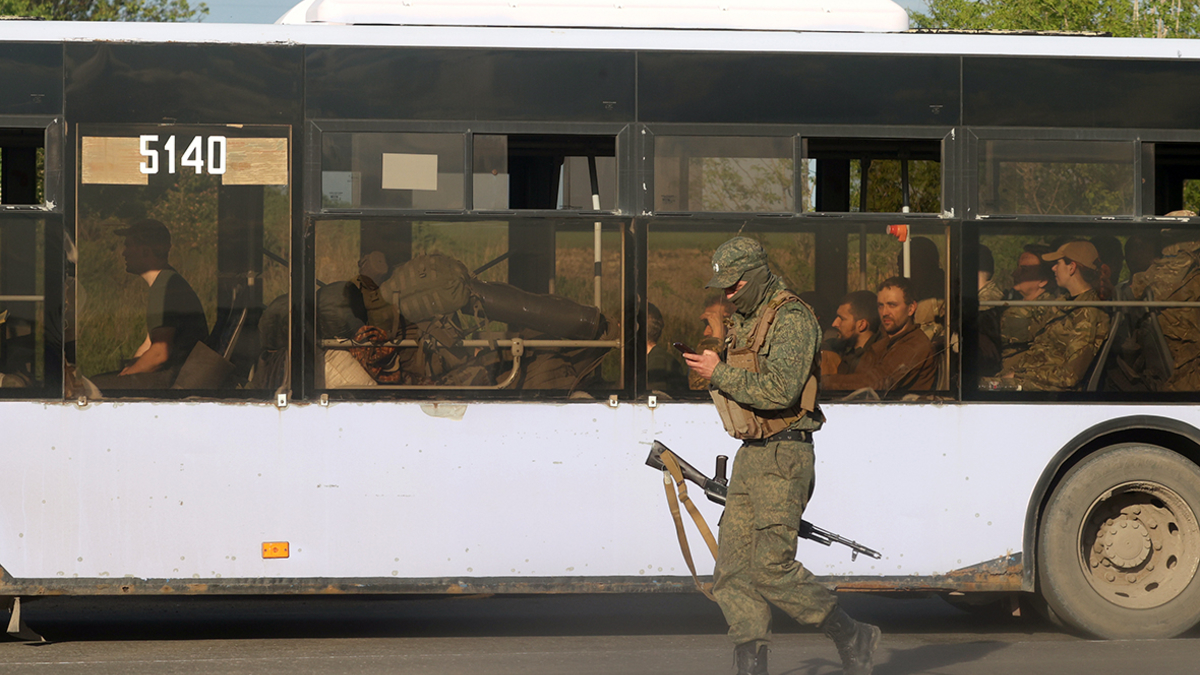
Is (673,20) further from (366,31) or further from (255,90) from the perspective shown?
(255,90)

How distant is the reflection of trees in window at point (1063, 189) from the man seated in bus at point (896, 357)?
0.65 meters

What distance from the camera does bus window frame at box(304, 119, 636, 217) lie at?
6.60 metres

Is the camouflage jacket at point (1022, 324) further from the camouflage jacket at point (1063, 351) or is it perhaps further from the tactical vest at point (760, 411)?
the tactical vest at point (760, 411)

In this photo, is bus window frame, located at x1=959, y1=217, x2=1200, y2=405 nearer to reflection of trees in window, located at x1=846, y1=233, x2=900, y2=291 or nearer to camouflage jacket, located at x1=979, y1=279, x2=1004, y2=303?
camouflage jacket, located at x1=979, y1=279, x2=1004, y2=303

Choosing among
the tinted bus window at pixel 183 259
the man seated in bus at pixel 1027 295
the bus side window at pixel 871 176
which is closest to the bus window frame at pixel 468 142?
the tinted bus window at pixel 183 259

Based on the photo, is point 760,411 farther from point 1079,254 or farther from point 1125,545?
point 1125,545

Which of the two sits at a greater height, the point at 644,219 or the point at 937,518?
the point at 644,219

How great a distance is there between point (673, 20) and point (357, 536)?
122 inches

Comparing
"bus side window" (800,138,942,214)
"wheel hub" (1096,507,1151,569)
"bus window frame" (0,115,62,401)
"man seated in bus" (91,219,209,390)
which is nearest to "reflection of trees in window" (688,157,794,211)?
"bus side window" (800,138,942,214)

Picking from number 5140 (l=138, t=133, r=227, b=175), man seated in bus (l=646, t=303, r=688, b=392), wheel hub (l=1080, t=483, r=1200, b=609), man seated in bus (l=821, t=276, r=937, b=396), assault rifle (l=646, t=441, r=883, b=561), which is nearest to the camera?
assault rifle (l=646, t=441, r=883, b=561)

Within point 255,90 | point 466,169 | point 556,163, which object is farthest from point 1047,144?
point 255,90

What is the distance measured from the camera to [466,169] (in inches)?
261

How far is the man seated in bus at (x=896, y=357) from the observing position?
6781 mm

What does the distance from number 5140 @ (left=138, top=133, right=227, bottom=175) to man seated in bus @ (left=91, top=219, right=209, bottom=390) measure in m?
0.30
